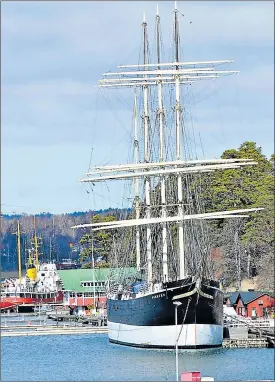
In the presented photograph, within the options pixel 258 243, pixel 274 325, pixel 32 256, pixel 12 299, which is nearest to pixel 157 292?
pixel 274 325

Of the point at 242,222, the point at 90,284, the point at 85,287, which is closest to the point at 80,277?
the point at 85,287

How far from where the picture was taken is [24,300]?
16312 cm

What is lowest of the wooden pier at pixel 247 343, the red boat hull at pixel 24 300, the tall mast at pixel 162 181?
the wooden pier at pixel 247 343

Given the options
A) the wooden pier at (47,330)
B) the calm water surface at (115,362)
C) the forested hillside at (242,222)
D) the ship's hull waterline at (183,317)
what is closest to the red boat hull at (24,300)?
the forested hillside at (242,222)

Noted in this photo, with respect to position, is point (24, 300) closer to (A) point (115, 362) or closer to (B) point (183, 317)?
(B) point (183, 317)

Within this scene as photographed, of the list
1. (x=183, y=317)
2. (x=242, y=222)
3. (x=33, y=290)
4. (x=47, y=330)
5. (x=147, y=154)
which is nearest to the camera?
(x=183, y=317)

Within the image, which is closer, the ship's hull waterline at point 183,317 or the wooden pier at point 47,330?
the ship's hull waterline at point 183,317

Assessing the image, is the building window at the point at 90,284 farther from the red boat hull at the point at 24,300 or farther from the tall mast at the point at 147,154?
the tall mast at the point at 147,154

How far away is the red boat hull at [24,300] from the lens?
161 meters

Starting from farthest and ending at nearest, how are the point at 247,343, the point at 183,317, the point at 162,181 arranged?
the point at 162,181
the point at 247,343
the point at 183,317

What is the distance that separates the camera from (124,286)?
10225cm

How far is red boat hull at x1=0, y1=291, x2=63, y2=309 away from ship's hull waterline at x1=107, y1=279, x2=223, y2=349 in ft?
222

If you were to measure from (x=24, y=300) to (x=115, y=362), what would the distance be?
81.1 m

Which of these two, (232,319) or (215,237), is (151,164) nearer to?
(232,319)
